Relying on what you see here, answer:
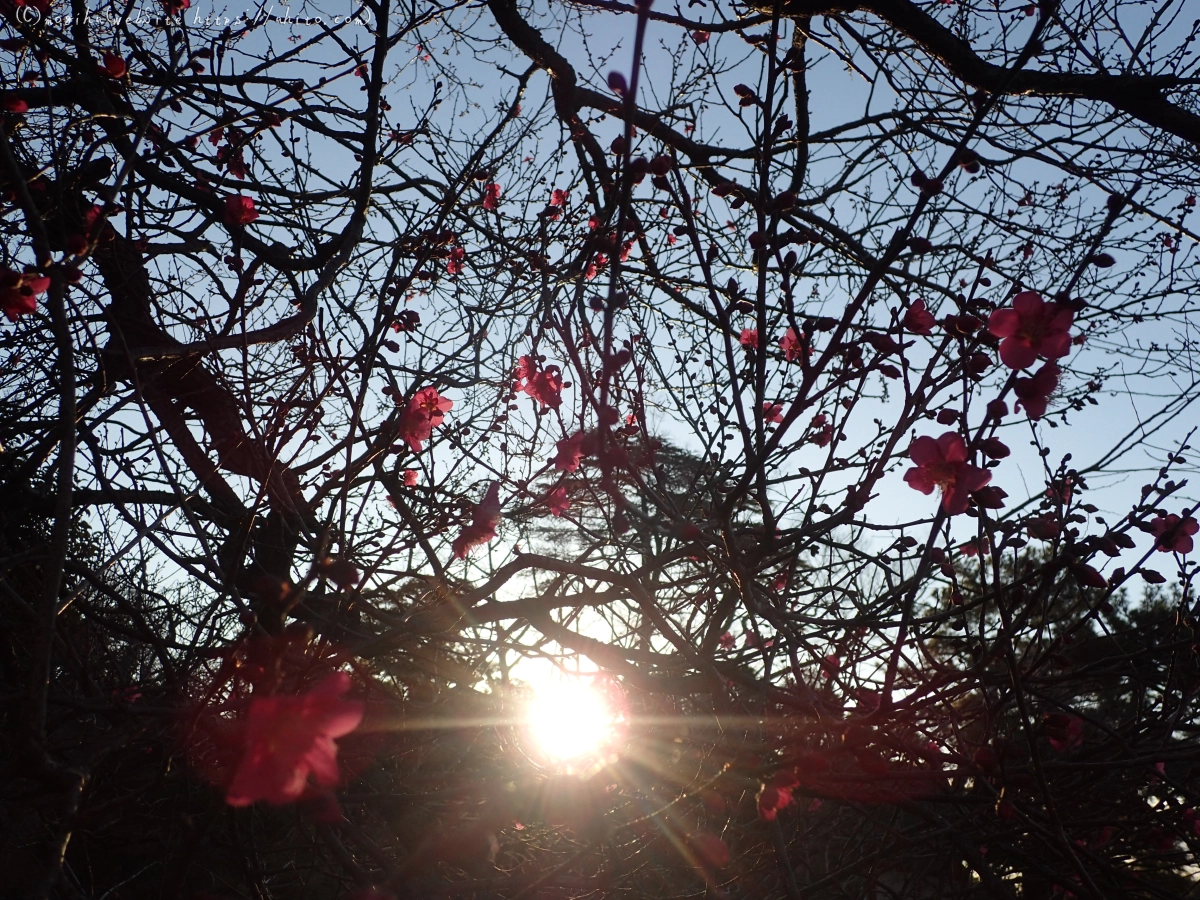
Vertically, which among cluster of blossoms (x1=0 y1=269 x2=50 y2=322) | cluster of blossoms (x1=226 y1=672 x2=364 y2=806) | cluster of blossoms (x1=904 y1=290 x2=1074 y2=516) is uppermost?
cluster of blossoms (x1=0 y1=269 x2=50 y2=322)

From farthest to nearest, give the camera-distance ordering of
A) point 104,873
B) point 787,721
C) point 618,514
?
point 104,873 → point 787,721 → point 618,514

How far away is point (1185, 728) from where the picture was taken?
2438 mm

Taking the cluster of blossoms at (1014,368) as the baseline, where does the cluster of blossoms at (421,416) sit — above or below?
above

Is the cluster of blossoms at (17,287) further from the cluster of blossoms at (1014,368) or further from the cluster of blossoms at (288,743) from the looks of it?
the cluster of blossoms at (1014,368)

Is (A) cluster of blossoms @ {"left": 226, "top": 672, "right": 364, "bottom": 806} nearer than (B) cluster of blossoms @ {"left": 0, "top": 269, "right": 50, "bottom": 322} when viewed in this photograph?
Yes

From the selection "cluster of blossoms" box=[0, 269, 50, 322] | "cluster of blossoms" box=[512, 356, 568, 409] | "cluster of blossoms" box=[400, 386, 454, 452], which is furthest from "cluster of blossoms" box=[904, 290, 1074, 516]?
"cluster of blossoms" box=[0, 269, 50, 322]

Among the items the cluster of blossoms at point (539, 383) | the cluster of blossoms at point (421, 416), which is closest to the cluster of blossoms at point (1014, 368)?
the cluster of blossoms at point (539, 383)

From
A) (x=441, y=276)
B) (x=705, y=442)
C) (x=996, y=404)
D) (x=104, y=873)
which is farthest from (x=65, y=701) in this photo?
(x=104, y=873)

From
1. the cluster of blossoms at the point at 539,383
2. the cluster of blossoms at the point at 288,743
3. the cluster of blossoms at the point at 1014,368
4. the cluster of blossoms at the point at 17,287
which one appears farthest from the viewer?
the cluster of blossoms at the point at 539,383

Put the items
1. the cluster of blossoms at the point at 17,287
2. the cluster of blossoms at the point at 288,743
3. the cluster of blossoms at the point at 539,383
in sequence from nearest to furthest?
the cluster of blossoms at the point at 288,743, the cluster of blossoms at the point at 17,287, the cluster of blossoms at the point at 539,383

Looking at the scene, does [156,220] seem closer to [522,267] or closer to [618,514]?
[522,267]

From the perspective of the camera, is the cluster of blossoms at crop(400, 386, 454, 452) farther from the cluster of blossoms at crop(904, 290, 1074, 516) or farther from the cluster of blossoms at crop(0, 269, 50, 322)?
the cluster of blossoms at crop(904, 290, 1074, 516)

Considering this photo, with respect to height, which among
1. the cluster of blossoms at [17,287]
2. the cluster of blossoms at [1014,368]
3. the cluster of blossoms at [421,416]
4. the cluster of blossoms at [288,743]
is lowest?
the cluster of blossoms at [288,743]

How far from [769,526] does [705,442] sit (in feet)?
2.52
